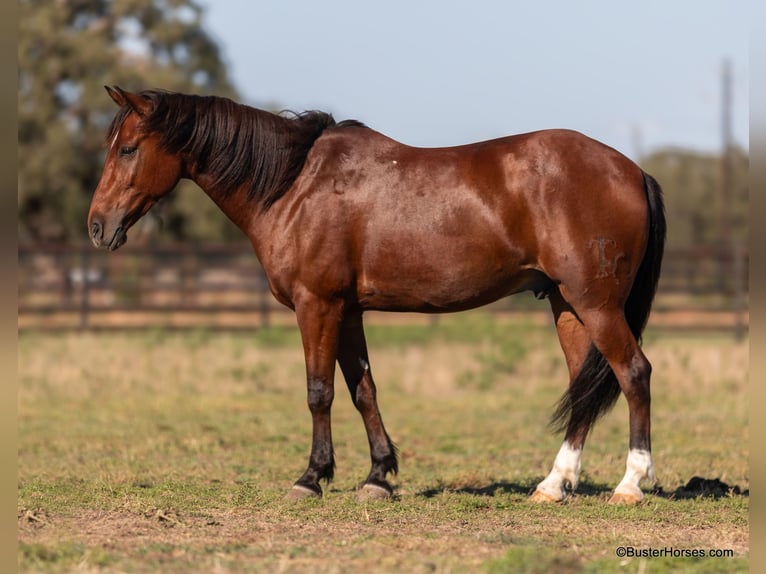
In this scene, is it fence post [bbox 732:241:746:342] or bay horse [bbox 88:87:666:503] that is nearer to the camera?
bay horse [bbox 88:87:666:503]

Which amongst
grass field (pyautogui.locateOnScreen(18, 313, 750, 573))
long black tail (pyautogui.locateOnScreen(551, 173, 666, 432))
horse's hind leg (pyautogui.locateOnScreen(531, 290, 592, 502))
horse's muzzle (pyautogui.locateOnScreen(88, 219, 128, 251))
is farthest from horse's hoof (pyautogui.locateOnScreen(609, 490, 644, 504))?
horse's muzzle (pyautogui.locateOnScreen(88, 219, 128, 251))

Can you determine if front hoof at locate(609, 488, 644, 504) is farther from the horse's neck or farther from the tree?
the tree

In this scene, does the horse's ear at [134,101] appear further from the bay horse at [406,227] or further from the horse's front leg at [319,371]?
the horse's front leg at [319,371]

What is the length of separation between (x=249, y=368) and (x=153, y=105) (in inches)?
334

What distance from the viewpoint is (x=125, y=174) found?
23.4 ft

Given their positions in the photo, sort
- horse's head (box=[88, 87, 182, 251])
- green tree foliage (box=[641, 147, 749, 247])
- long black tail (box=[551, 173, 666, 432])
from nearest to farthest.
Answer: long black tail (box=[551, 173, 666, 432])
horse's head (box=[88, 87, 182, 251])
green tree foliage (box=[641, 147, 749, 247])

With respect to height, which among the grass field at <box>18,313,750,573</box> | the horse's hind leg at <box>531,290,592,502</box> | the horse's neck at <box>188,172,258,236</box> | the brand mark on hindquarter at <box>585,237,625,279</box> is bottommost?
the grass field at <box>18,313,750,573</box>

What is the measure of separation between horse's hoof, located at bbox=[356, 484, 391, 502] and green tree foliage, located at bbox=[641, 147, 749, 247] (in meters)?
38.8

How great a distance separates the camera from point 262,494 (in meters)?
7.12

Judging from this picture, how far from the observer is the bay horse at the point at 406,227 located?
6754 millimetres

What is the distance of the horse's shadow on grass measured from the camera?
7.22m

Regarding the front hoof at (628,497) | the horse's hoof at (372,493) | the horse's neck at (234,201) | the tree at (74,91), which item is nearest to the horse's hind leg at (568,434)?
the front hoof at (628,497)

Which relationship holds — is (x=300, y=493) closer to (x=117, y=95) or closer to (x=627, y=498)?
(x=627, y=498)

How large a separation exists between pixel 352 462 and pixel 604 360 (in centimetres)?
289
